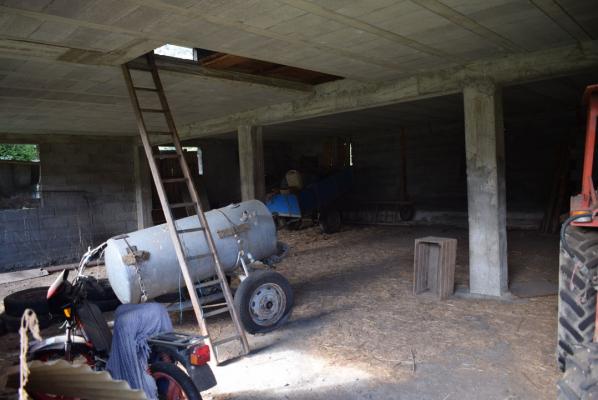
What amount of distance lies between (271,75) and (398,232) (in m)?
6.95

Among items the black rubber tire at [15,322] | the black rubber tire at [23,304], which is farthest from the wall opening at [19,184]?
the black rubber tire at [15,322]

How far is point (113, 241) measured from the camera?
477 centimetres

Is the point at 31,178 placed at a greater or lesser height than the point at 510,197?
greater

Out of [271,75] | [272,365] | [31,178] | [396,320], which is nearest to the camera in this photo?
[272,365]

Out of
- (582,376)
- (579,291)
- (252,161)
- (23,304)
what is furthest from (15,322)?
(579,291)

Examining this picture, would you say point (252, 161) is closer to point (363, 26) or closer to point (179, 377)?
point (363, 26)

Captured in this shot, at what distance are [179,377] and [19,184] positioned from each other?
30.9 feet

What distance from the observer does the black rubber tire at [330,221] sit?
12516 millimetres

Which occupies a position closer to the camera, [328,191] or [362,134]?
[328,191]

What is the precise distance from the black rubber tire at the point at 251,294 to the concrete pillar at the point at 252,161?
3.59 metres

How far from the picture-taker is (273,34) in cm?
426

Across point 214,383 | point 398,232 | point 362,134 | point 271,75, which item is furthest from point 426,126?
point 214,383

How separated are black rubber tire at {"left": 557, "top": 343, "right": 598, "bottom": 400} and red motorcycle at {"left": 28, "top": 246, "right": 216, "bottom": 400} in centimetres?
211

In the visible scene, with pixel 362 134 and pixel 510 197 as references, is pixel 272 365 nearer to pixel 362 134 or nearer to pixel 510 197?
pixel 510 197
